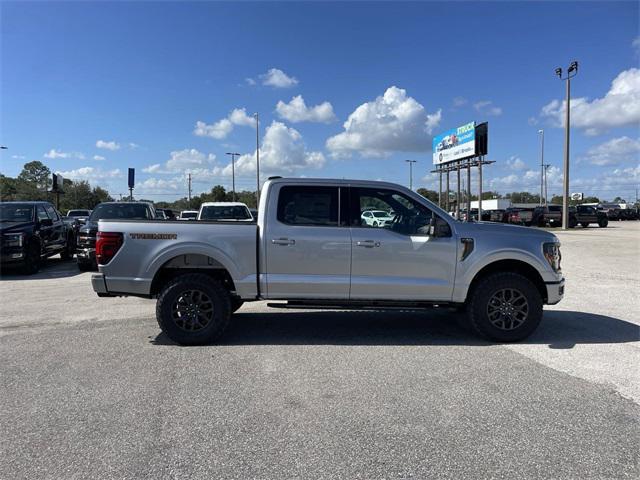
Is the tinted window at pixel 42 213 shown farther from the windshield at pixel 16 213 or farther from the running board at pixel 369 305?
the running board at pixel 369 305

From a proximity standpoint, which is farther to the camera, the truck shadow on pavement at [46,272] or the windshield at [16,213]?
the windshield at [16,213]

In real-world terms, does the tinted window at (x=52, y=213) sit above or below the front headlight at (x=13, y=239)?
above

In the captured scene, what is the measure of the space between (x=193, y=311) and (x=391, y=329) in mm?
2675

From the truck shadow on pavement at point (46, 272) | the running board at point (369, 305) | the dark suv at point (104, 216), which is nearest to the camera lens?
the running board at point (369, 305)

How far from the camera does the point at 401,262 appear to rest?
222 inches

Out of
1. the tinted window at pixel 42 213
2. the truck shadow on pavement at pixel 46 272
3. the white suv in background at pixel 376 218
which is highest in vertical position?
the tinted window at pixel 42 213

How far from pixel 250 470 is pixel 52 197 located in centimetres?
8457

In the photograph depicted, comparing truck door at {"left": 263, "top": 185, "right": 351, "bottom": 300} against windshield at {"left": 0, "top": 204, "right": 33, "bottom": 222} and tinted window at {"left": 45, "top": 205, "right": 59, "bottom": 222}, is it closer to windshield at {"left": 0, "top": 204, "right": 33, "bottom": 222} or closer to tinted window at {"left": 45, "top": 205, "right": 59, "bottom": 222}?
windshield at {"left": 0, "top": 204, "right": 33, "bottom": 222}

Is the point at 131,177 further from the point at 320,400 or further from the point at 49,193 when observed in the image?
the point at 49,193

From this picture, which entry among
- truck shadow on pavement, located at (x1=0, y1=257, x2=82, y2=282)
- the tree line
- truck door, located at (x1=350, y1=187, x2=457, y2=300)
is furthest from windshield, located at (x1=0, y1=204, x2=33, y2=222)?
the tree line

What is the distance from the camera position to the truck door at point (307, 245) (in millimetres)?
5637

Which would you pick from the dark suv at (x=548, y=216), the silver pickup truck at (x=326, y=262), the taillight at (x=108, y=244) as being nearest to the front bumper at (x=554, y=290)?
the silver pickup truck at (x=326, y=262)

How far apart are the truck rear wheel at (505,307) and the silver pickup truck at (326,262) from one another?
1cm

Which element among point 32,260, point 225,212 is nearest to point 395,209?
point 225,212
